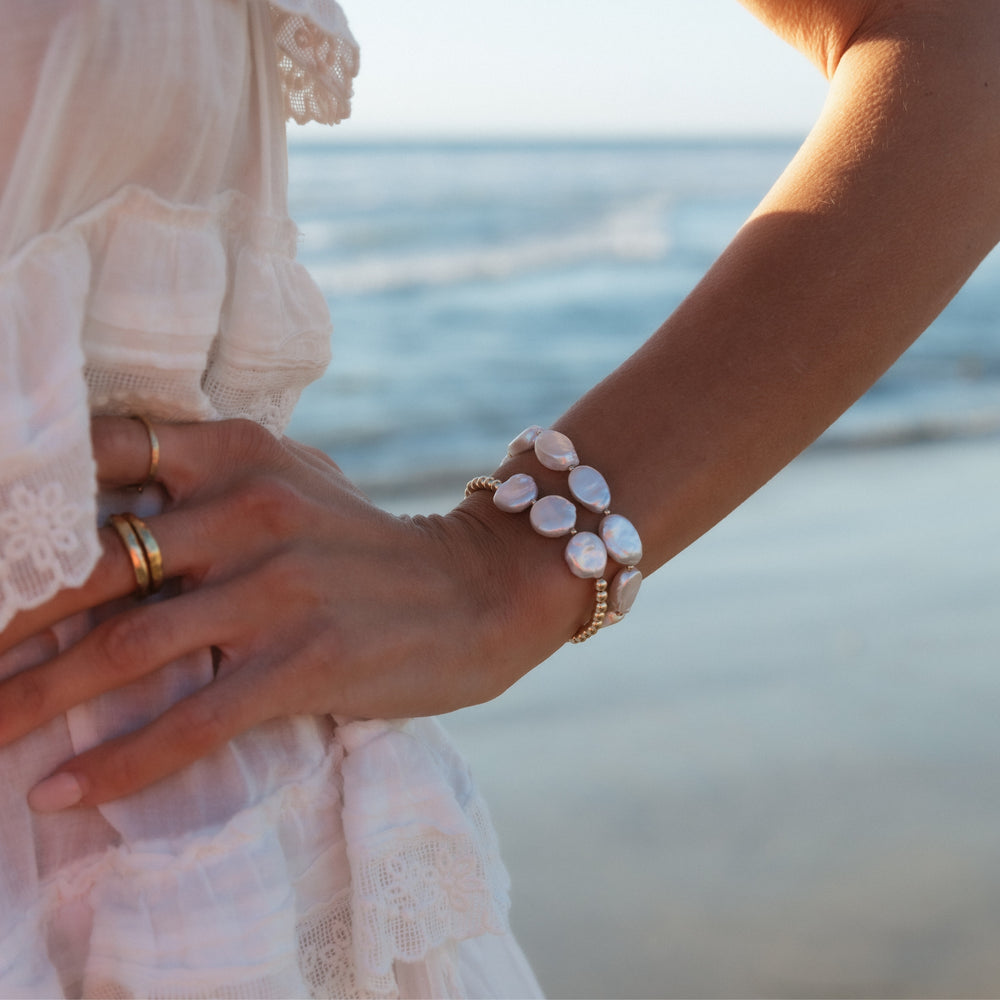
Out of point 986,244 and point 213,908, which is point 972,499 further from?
point 213,908

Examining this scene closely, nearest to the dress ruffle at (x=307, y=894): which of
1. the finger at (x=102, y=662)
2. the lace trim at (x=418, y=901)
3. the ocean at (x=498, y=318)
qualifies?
the lace trim at (x=418, y=901)

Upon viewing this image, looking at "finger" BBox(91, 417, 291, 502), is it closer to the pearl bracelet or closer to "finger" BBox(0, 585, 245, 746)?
"finger" BBox(0, 585, 245, 746)

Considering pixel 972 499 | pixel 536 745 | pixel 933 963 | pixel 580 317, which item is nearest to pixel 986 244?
pixel 933 963

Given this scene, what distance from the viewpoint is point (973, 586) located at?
3490mm

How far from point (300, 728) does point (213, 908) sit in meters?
0.14

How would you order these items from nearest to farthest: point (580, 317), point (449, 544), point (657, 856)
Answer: point (449, 544), point (657, 856), point (580, 317)

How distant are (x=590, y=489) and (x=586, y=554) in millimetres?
60

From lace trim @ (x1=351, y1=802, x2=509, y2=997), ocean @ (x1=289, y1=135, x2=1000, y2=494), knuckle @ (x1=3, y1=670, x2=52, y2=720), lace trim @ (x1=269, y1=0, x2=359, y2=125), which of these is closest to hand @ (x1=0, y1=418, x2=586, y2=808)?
knuckle @ (x1=3, y1=670, x2=52, y2=720)

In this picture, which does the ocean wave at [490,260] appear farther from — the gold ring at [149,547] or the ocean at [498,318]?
the gold ring at [149,547]

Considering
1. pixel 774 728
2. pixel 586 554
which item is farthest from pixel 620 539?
pixel 774 728

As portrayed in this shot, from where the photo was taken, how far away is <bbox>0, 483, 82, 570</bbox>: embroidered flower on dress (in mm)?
638

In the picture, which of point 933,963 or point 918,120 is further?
point 933,963

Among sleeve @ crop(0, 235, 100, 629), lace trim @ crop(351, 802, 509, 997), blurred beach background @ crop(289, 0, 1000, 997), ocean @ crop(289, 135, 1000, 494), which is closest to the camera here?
sleeve @ crop(0, 235, 100, 629)

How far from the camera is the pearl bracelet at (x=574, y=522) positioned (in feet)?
3.07
